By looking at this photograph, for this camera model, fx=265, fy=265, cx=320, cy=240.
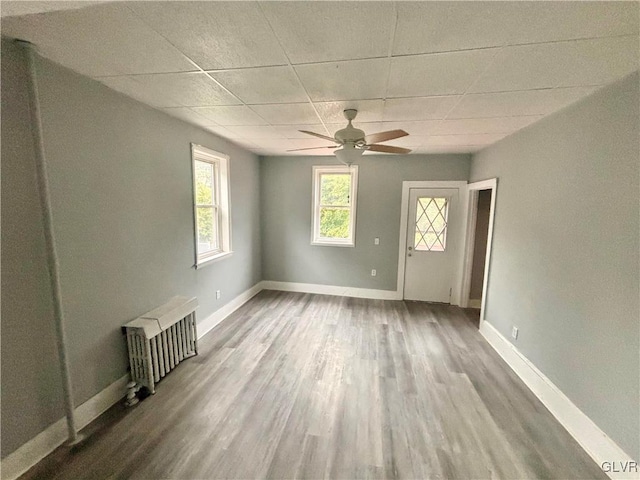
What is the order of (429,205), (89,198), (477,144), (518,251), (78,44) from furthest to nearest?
(429,205), (477,144), (518,251), (89,198), (78,44)

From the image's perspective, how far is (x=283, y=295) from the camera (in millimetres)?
4887

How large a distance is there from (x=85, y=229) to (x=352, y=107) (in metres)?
2.26

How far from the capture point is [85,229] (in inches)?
74.9

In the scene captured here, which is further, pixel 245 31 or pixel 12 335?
pixel 12 335

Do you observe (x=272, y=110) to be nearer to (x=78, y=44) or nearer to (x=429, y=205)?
(x=78, y=44)

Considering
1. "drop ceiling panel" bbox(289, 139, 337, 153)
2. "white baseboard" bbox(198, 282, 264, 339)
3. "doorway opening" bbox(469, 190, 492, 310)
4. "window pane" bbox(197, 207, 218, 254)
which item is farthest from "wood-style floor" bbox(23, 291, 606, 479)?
"drop ceiling panel" bbox(289, 139, 337, 153)

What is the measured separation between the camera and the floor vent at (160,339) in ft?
7.36

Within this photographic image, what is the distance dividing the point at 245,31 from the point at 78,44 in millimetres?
971

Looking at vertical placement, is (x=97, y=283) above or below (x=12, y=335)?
above

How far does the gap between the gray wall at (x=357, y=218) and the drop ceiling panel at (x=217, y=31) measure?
316 cm

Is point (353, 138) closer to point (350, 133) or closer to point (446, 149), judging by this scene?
point (350, 133)

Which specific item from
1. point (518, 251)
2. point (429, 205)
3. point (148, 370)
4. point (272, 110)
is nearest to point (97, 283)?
point (148, 370)

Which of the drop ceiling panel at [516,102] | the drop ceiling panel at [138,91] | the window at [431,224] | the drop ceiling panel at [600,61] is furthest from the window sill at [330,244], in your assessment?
the drop ceiling panel at [600,61]

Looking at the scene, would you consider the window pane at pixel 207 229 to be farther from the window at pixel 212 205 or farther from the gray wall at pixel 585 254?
the gray wall at pixel 585 254
